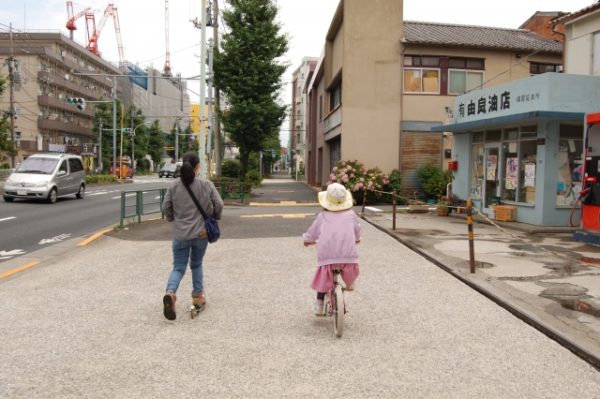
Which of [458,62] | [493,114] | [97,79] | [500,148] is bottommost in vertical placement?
[500,148]

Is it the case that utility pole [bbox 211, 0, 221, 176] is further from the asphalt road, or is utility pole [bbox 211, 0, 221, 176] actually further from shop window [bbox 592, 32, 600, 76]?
shop window [bbox 592, 32, 600, 76]

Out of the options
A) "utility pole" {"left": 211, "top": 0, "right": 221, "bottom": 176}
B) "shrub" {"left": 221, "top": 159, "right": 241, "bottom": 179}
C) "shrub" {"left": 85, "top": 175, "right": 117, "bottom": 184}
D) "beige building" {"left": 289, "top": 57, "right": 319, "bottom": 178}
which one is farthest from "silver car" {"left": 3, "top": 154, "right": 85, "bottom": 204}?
"beige building" {"left": 289, "top": 57, "right": 319, "bottom": 178}

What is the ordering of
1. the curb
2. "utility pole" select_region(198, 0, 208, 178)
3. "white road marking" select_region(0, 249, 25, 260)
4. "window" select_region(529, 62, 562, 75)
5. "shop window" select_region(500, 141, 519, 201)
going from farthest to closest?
"window" select_region(529, 62, 562, 75) < "utility pole" select_region(198, 0, 208, 178) < "shop window" select_region(500, 141, 519, 201) < "white road marking" select_region(0, 249, 25, 260) < the curb

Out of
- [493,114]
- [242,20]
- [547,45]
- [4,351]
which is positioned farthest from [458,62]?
[4,351]

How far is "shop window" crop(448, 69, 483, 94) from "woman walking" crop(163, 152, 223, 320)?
19613mm

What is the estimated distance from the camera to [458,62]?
75.4ft

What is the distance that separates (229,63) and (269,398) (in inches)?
972

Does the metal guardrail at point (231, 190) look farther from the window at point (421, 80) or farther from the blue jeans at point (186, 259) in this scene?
the blue jeans at point (186, 259)

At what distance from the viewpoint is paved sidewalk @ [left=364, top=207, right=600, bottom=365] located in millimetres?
5484

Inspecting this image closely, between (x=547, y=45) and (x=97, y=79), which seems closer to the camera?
(x=547, y=45)

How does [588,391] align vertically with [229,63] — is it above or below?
below

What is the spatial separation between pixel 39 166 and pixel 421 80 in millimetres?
16578

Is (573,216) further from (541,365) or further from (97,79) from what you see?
(97,79)

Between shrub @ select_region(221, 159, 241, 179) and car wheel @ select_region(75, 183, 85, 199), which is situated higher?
shrub @ select_region(221, 159, 241, 179)
